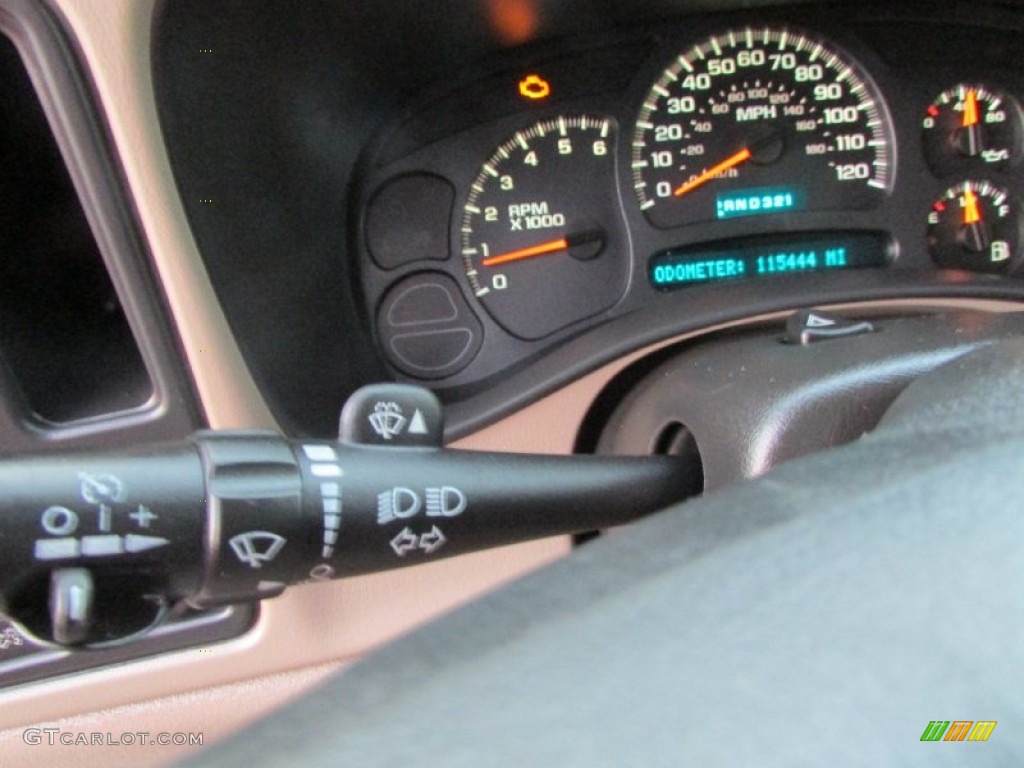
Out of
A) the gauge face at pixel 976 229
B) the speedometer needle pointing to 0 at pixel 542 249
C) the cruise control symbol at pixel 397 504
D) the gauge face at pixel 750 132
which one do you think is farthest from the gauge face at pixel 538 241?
the cruise control symbol at pixel 397 504

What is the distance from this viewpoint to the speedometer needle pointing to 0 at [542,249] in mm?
1590

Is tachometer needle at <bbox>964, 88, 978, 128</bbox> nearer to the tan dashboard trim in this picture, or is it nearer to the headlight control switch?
the tan dashboard trim

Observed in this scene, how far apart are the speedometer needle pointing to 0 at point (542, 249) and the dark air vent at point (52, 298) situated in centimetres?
56

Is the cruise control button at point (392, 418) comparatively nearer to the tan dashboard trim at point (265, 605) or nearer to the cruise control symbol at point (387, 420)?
the cruise control symbol at point (387, 420)

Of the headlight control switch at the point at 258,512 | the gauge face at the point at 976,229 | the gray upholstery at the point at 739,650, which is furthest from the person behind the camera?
the gauge face at the point at 976,229

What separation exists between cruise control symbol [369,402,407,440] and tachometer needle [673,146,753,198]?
38.0 inches

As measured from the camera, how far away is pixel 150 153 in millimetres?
1085

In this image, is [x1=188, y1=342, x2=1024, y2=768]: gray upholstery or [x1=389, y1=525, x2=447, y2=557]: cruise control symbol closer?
[x1=188, y1=342, x2=1024, y2=768]: gray upholstery

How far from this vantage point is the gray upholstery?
0.40 m

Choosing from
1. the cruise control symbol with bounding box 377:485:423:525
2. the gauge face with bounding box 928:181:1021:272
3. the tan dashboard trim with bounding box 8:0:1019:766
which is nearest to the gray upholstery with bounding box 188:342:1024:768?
the cruise control symbol with bounding box 377:485:423:525

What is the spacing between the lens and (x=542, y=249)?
5.23ft

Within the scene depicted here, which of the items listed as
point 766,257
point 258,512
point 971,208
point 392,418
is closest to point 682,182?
point 766,257

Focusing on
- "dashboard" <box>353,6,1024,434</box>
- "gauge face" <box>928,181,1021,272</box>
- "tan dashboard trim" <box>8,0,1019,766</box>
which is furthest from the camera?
Answer: "gauge face" <box>928,181,1021,272</box>

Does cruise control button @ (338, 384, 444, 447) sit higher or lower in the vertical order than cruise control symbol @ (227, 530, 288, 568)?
higher
